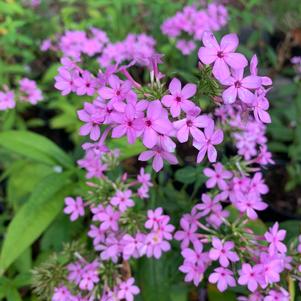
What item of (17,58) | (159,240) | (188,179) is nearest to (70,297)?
(159,240)

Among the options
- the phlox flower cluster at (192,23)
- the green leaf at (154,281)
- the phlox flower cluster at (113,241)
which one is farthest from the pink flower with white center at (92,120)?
the phlox flower cluster at (192,23)

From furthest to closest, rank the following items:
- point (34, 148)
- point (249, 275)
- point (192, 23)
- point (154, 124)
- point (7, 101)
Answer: point (192, 23) → point (7, 101) → point (34, 148) → point (249, 275) → point (154, 124)

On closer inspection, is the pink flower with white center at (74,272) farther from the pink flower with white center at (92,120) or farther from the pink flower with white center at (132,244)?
the pink flower with white center at (92,120)

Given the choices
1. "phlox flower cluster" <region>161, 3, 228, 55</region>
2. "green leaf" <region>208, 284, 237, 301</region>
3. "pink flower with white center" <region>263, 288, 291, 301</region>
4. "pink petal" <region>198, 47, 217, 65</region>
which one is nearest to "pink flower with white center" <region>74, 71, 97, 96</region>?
"pink petal" <region>198, 47, 217, 65</region>

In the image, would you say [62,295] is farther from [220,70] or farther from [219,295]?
[220,70]

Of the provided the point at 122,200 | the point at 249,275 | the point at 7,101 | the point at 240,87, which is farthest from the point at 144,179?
the point at 7,101

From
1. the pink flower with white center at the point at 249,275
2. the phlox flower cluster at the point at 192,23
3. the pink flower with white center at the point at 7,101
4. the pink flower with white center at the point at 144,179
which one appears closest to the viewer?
the pink flower with white center at the point at 249,275
